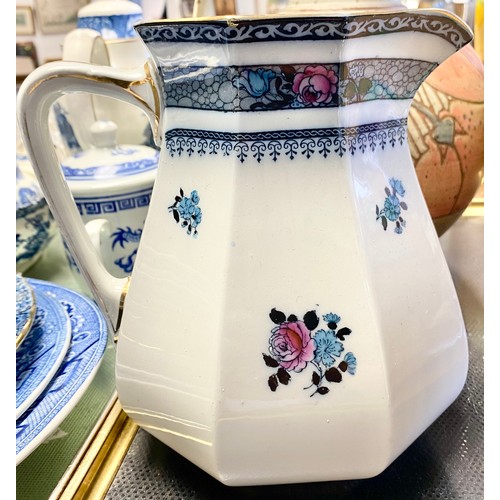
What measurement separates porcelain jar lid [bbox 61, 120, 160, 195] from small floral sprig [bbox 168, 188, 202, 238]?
302 millimetres

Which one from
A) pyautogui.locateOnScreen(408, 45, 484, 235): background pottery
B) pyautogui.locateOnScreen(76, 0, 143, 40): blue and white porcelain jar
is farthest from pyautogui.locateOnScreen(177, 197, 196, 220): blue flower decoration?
pyautogui.locateOnScreen(76, 0, 143, 40): blue and white porcelain jar

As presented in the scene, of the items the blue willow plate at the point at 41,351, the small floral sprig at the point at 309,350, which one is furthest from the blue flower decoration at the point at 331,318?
the blue willow plate at the point at 41,351

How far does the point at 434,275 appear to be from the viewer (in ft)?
1.01

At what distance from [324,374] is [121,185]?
0.38m

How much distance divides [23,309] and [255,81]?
28 cm

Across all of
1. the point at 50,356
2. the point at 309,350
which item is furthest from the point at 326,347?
the point at 50,356

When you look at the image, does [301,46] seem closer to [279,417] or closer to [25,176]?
[279,417]

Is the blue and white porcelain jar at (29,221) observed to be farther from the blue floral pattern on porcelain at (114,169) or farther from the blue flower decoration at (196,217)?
the blue flower decoration at (196,217)

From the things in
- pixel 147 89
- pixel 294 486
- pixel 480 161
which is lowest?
pixel 294 486

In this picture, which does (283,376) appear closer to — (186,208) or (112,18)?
(186,208)

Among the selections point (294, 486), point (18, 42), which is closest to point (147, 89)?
point (294, 486)

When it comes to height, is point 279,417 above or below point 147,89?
below

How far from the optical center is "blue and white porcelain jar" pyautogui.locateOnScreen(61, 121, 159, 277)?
A: 58 centimetres

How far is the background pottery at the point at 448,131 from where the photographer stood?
49 centimetres
